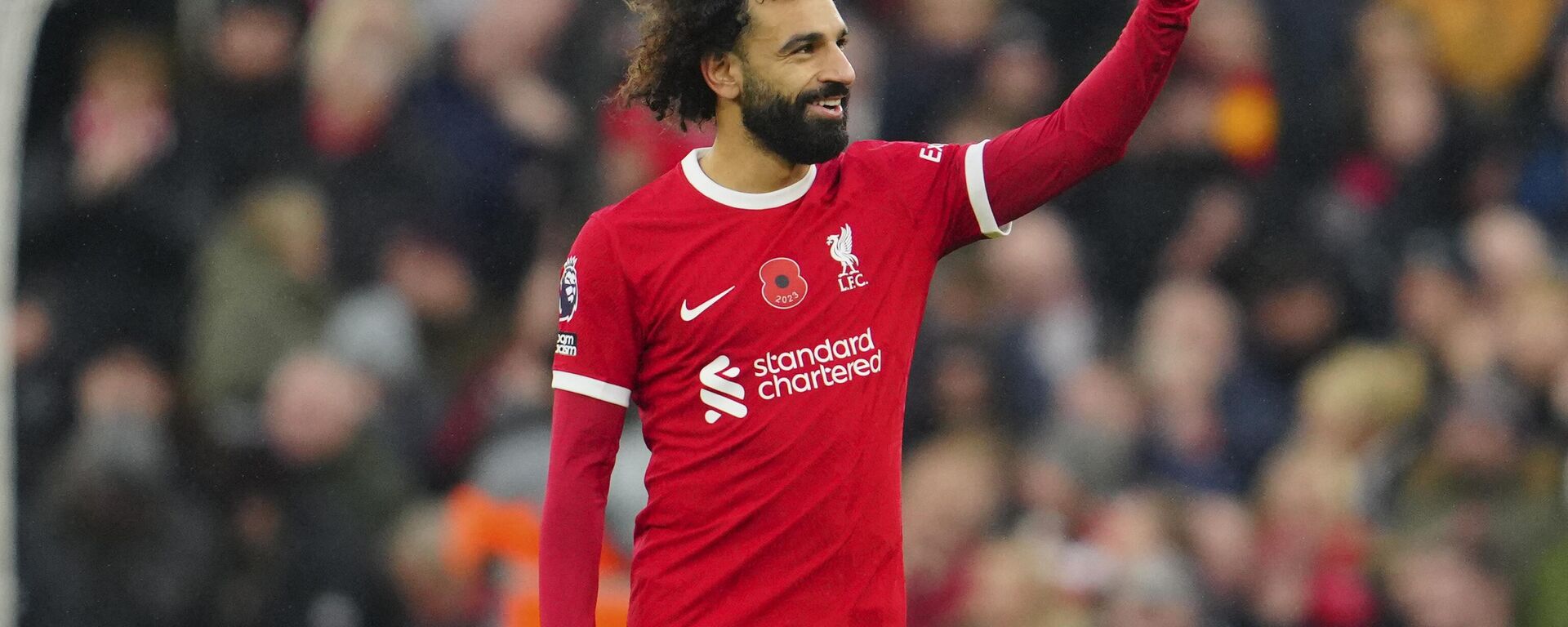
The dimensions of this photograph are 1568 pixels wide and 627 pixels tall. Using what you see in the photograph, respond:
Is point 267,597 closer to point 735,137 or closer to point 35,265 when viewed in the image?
point 35,265

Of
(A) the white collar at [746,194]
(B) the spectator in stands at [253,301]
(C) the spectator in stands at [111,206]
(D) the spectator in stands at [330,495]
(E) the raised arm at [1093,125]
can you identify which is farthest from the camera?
(C) the spectator in stands at [111,206]

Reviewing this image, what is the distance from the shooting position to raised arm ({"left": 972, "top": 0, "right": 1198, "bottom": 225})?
2758 mm

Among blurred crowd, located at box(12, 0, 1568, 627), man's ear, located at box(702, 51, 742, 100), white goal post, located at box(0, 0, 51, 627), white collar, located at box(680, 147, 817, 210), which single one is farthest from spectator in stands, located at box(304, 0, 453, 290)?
white collar, located at box(680, 147, 817, 210)

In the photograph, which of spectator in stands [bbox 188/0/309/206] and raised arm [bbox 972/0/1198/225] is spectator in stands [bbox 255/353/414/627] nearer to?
spectator in stands [bbox 188/0/309/206]

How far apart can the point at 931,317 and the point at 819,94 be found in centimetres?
279

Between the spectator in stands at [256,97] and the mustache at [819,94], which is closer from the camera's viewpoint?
the mustache at [819,94]

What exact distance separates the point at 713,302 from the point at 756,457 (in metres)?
0.27

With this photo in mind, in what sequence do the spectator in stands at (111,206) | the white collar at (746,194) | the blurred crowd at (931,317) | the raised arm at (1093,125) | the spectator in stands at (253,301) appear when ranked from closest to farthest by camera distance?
1. the raised arm at (1093,125)
2. the white collar at (746,194)
3. the blurred crowd at (931,317)
4. the spectator in stands at (253,301)
5. the spectator in stands at (111,206)

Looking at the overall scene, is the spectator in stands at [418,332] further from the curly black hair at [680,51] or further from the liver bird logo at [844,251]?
the liver bird logo at [844,251]

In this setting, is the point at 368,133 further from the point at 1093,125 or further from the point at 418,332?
the point at 1093,125

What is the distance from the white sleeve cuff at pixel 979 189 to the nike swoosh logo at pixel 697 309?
452mm

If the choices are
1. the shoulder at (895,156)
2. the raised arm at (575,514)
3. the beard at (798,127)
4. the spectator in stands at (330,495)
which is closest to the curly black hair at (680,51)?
the beard at (798,127)

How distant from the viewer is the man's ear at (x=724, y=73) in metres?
3.07

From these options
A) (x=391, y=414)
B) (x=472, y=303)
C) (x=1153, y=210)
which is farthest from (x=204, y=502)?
(x=1153, y=210)
